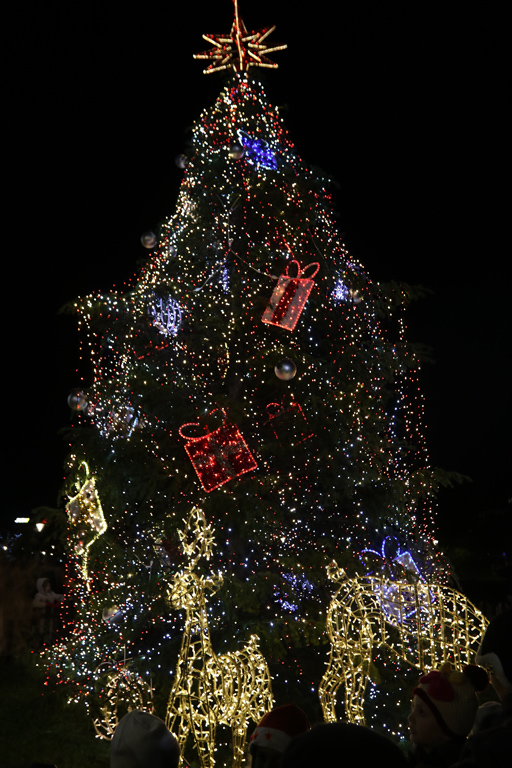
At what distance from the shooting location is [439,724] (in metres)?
3.00

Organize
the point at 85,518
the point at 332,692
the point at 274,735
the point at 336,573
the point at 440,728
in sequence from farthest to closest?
the point at 85,518, the point at 336,573, the point at 332,692, the point at 440,728, the point at 274,735

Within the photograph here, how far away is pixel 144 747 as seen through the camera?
8.66 feet

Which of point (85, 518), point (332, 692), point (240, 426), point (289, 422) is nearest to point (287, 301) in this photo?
point (289, 422)

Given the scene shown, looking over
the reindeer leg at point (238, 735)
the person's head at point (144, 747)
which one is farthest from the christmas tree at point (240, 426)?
the person's head at point (144, 747)

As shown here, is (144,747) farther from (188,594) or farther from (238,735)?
(238,735)

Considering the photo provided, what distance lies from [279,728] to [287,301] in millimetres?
4667

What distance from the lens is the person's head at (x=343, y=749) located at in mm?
1255

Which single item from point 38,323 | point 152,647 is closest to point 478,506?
point 38,323

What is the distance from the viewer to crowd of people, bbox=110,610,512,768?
6.96 feet

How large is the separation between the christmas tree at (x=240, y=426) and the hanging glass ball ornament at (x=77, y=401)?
15 mm

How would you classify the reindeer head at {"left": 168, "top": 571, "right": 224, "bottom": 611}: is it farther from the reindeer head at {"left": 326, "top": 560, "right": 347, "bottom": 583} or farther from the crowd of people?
the crowd of people

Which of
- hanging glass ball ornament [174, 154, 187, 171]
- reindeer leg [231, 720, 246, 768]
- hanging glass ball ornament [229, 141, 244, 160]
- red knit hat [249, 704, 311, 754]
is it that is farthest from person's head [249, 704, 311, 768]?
hanging glass ball ornament [174, 154, 187, 171]

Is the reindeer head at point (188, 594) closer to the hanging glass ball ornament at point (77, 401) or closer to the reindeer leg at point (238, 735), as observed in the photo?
the reindeer leg at point (238, 735)

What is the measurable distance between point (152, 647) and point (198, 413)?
2338mm
